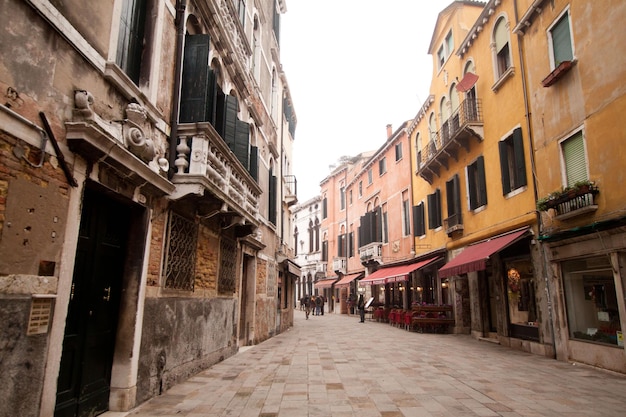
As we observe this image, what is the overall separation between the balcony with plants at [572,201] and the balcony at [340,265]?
2153 centimetres

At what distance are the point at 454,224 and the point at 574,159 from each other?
6.32 meters

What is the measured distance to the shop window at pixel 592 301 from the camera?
784 centimetres

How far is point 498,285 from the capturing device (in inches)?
474

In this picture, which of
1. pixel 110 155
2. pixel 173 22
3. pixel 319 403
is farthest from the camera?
pixel 173 22

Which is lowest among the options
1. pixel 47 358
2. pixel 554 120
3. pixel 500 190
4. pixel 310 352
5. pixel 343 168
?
pixel 310 352

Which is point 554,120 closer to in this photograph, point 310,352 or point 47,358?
point 310,352

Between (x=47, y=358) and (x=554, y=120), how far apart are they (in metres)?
10.6

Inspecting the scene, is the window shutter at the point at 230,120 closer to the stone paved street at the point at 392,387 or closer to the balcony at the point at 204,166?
the balcony at the point at 204,166

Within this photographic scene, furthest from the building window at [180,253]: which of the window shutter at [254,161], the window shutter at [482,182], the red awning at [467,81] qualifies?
the red awning at [467,81]

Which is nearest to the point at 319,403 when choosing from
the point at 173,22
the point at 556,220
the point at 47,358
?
the point at 47,358

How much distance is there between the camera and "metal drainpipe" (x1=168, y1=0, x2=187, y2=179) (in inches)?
248

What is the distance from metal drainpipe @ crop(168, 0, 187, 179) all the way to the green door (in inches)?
51.5

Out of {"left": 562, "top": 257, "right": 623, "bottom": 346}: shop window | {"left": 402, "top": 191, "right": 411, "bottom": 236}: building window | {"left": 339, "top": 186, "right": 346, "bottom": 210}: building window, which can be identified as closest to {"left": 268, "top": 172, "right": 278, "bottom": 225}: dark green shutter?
{"left": 402, "top": 191, "right": 411, "bottom": 236}: building window

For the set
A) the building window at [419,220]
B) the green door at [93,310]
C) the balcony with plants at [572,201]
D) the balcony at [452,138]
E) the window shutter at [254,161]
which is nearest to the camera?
the green door at [93,310]
